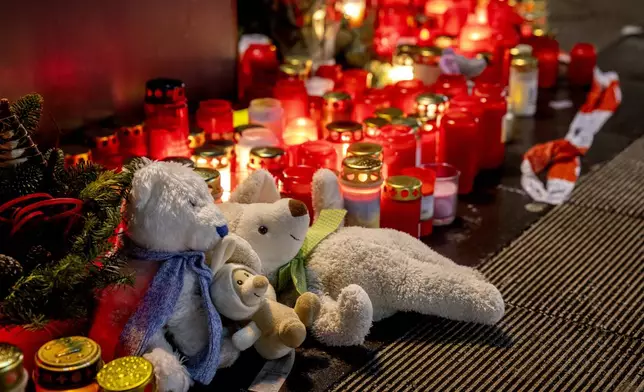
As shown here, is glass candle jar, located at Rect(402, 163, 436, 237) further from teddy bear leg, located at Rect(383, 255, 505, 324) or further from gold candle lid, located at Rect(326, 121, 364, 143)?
teddy bear leg, located at Rect(383, 255, 505, 324)

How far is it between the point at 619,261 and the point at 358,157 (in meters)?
0.59

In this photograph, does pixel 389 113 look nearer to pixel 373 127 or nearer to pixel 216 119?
pixel 373 127

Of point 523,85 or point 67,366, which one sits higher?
point 523,85

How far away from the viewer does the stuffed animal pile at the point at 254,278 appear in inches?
46.3

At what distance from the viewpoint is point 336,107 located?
6.52 ft

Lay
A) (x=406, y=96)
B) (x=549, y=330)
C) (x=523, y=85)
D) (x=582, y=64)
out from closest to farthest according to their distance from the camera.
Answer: (x=549, y=330)
(x=406, y=96)
(x=523, y=85)
(x=582, y=64)

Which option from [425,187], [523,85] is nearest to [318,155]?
[425,187]

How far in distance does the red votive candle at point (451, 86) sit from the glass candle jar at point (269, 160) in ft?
2.04

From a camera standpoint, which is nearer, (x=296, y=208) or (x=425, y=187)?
(x=296, y=208)

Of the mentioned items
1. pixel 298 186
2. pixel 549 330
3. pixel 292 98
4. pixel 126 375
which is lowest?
pixel 549 330

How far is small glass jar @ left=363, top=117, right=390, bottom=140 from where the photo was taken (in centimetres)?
185

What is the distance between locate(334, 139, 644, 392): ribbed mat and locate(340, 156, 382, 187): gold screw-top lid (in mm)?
298

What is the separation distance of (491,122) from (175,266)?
115cm

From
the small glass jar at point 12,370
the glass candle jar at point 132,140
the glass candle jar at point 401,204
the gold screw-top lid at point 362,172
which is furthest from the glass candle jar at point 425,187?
the small glass jar at point 12,370
